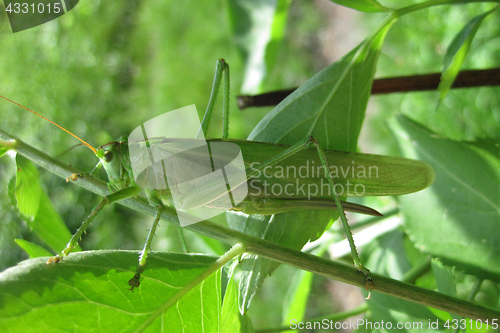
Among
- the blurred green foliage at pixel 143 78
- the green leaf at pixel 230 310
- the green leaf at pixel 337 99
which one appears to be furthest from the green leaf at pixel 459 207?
the blurred green foliage at pixel 143 78

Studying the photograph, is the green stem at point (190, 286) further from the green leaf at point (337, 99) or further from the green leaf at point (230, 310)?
the green leaf at point (337, 99)

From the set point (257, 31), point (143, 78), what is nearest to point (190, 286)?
point (257, 31)

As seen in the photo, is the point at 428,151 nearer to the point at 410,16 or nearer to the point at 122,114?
the point at 410,16

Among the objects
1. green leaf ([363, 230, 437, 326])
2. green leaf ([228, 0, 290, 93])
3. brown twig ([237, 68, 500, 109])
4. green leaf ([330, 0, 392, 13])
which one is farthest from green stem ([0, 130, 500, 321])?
green leaf ([228, 0, 290, 93])

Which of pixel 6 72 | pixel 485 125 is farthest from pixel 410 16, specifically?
pixel 6 72

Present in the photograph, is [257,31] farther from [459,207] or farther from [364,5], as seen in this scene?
[459,207]
